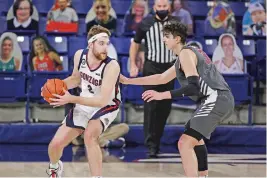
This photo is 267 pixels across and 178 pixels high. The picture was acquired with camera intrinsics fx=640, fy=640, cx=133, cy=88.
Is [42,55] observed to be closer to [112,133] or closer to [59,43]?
[59,43]

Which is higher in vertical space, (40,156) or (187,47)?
(187,47)

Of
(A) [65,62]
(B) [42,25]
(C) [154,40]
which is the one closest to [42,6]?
(B) [42,25]

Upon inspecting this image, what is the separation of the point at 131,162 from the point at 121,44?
2577mm

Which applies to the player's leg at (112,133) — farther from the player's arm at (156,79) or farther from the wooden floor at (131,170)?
the player's arm at (156,79)

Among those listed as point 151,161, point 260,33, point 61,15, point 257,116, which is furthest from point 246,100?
point 61,15

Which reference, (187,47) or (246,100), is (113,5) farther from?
(187,47)

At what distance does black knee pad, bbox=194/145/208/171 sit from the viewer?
4.96 meters

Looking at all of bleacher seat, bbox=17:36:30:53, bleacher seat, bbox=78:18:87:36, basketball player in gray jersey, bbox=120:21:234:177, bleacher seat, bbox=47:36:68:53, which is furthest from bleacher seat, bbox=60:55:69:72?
basketball player in gray jersey, bbox=120:21:234:177

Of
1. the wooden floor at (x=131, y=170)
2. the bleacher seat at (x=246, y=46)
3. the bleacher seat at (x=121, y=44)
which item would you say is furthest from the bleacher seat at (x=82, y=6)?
the wooden floor at (x=131, y=170)

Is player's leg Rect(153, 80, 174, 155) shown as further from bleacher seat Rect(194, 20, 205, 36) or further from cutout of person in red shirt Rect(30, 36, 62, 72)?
bleacher seat Rect(194, 20, 205, 36)

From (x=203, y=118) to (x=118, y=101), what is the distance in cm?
69

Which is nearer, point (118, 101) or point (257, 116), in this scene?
point (118, 101)

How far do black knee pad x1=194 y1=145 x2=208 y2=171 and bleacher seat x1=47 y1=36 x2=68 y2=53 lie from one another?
4184 mm

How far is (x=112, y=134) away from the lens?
25.9 ft
